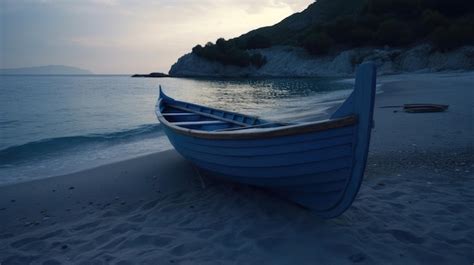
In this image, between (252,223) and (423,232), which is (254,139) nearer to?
(252,223)

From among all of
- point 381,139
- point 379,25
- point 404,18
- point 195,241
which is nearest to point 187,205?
point 195,241

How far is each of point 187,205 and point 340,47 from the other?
68.6 meters

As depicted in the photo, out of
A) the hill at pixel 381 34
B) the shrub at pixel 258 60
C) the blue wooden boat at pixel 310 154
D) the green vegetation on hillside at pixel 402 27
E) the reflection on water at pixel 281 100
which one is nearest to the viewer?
the blue wooden boat at pixel 310 154

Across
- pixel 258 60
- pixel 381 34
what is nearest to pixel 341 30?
pixel 381 34

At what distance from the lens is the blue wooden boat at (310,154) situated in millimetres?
3336

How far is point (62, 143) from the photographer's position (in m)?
11.4

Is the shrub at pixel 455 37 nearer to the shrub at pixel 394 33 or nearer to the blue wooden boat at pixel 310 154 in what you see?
the shrub at pixel 394 33

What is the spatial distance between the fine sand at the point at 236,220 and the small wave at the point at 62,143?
3.73m

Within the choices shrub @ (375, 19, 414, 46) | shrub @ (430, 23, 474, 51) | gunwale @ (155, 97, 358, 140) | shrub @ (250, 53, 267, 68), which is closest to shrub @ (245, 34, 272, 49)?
shrub @ (250, 53, 267, 68)

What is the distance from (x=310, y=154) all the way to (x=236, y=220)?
139 centimetres

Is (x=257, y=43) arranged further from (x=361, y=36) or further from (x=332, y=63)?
(x=361, y=36)

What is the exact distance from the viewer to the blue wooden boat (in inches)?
131

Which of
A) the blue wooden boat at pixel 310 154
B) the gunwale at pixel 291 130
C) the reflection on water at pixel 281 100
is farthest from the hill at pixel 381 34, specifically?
the gunwale at pixel 291 130

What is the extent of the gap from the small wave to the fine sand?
12.3 ft
